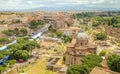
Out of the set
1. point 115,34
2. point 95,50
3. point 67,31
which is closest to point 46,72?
point 95,50

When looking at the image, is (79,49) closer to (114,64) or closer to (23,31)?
(114,64)

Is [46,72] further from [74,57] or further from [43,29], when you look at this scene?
[43,29]

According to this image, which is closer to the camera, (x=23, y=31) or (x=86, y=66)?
(x=86, y=66)

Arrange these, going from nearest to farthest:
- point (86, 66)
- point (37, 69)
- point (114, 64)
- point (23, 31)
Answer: point (114, 64) < point (86, 66) < point (37, 69) < point (23, 31)

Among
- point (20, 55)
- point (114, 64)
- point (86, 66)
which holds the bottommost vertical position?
point (20, 55)

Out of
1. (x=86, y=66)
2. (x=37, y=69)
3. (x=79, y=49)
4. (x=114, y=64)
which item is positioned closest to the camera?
(x=114, y=64)

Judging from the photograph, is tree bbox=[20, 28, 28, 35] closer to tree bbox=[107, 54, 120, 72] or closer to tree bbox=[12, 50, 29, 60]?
tree bbox=[12, 50, 29, 60]

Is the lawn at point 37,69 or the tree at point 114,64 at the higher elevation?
the tree at point 114,64

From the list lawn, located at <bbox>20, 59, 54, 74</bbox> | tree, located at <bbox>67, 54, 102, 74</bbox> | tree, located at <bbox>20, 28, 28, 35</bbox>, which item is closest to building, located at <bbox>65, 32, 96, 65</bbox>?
lawn, located at <bbox>20, 59, 54, 74</bbox>

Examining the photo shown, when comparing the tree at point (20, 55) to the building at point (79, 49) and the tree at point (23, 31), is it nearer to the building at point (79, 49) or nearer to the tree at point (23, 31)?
the building at point (79, 49)

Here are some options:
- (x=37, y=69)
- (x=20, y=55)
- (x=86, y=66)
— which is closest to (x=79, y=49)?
(x=37, y=69)

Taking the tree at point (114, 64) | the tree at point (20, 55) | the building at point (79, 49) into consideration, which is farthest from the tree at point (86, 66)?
the tree at point (20, 55)
